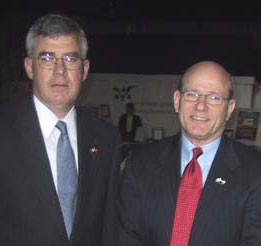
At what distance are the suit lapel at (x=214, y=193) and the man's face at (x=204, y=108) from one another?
0.38ft

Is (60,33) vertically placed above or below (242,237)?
above

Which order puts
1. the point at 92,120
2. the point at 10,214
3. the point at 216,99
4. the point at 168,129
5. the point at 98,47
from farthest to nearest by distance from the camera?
1. the point at 98,47
2. the point at 168,129
3. the point at 92,120
4. the point at 216,99
5. the point at 10,214

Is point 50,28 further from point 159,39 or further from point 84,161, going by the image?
point 159,39

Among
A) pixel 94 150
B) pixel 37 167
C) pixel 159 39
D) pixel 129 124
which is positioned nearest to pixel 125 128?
pixel 129 124

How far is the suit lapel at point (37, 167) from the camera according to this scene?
5.98ft

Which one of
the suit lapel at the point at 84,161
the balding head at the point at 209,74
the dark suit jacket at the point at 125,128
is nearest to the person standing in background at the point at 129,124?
the dark suit jacket at the point at 125,128

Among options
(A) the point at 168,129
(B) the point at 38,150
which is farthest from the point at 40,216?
(A) the point at 168,129

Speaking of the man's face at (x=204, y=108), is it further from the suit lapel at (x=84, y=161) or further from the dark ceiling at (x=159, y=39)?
the dark ceiling at (x=159, y=39)

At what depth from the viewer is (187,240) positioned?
190 cm

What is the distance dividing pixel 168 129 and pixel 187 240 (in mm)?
7380

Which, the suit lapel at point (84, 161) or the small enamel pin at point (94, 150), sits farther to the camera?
the small enamel pin at point (94, 150)

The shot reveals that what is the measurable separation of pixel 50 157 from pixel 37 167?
0.27 ft

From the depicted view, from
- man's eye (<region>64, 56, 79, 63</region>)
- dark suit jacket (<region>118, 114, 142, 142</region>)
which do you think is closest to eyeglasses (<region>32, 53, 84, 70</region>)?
man's eye (<region>64, 56, 79, 63</region>)

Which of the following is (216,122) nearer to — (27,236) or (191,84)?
(191,84)
